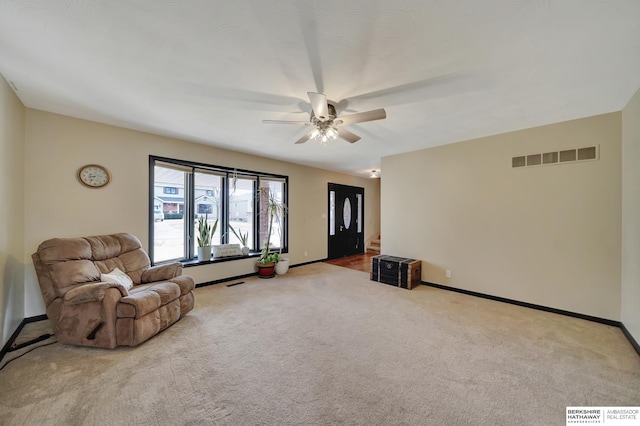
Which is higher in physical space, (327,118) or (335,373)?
(327,118)

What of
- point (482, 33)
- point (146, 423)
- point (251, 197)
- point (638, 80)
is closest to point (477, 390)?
point (146, 423)

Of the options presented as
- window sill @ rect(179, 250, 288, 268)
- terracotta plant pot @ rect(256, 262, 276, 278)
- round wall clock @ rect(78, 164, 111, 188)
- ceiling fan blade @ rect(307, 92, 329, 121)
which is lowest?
terracotta plant pot @ rect(256, 262, 276, 278)

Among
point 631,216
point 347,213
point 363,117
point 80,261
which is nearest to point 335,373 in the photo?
point 363,117

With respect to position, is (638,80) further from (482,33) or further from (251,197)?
(251,197)

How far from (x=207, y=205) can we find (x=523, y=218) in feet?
17.5

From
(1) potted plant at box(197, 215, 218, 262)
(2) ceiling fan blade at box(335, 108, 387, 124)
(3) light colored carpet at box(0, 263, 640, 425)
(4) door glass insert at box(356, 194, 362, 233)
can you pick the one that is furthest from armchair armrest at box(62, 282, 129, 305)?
(4) door glass insert at box(356, 194, 362, 233)

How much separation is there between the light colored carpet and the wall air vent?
209 centimetres

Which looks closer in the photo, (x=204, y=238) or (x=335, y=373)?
(x=335, y=373)

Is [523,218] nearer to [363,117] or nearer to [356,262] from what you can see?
[363,117]

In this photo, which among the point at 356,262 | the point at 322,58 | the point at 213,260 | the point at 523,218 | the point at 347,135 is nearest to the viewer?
the point at 322,58

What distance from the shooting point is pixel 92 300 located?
2.30 metres

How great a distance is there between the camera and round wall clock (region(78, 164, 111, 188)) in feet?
10.2

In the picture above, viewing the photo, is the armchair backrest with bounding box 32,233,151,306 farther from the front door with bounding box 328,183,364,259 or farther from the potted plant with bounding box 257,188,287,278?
the front door with bounding box 328,183,364,259

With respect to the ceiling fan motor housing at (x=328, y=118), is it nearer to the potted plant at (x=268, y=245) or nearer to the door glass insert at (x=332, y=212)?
the potted plant at (x=268, y=245)
